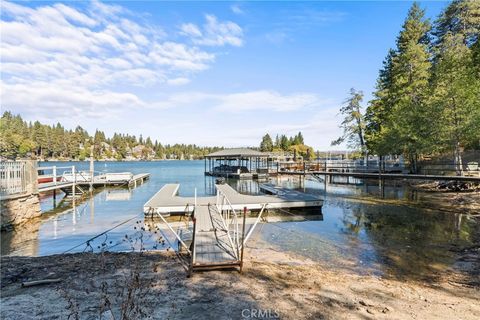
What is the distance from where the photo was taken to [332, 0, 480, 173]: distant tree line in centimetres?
1897

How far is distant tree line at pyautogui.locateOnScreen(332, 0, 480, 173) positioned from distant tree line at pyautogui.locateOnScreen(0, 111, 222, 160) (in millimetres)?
53910

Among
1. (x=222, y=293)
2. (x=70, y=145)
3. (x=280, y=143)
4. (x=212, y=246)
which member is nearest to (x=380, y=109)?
(x=212, y=246)

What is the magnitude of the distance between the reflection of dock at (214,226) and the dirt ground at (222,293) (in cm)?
41

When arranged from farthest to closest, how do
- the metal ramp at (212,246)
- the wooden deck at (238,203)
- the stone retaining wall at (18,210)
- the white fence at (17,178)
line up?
the wooden deck at (238,203), the white fence at (17,178), the stone retaining wall at (18,210), the metal ramp at (212,246)

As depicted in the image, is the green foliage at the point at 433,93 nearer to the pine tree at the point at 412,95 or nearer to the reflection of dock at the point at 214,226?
the pine tree at the point at 412,95

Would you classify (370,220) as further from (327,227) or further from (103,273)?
(103,273)

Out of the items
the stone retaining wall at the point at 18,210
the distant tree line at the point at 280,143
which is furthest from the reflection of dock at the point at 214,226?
the distant tree line at the point at 280,143

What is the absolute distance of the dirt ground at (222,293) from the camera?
430 cm

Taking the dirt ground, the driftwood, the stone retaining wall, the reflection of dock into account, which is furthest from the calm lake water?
the driftwood

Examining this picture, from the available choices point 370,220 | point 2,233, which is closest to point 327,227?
point 370,220

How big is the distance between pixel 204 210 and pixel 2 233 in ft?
23.3

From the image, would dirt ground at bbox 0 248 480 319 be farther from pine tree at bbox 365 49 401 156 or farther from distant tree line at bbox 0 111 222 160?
distant tree line at bbox 0 111 222 160

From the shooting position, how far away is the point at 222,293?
507 centimetres

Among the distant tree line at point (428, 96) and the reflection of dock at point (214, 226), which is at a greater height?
the distant tree line at point (428, 96)
